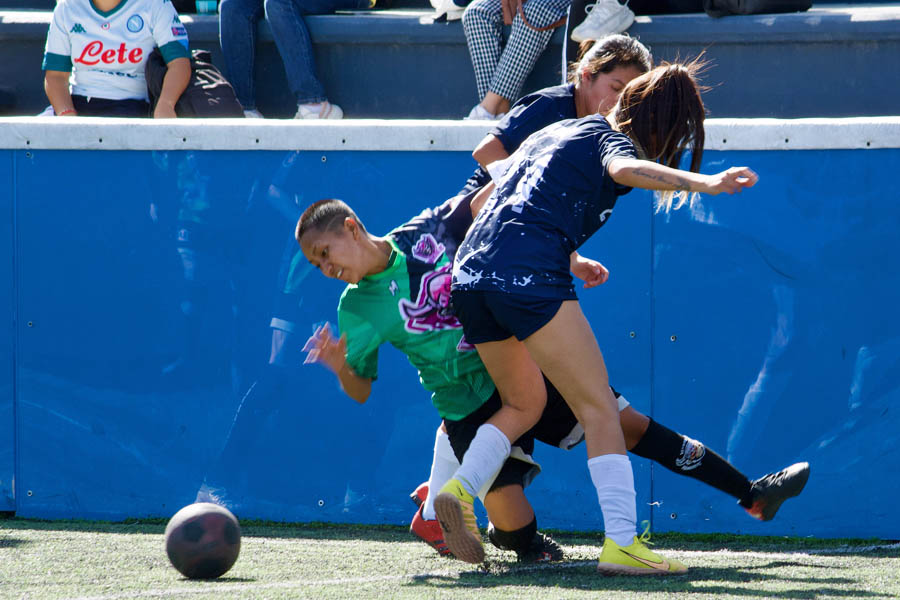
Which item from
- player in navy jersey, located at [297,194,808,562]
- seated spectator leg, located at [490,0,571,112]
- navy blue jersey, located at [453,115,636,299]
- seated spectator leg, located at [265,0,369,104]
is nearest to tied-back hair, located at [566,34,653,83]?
navy blue jersey, located at [453,115,636,299]

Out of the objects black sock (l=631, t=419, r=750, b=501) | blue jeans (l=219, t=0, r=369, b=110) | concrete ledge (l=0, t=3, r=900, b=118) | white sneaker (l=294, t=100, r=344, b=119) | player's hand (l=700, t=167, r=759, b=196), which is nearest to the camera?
player's hand (l=700, t=167, r=759, b=196)

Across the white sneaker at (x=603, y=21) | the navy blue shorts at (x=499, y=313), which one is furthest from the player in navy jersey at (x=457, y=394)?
the white sneaker at (x=603, y=21)

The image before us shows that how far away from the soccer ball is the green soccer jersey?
2.18ft

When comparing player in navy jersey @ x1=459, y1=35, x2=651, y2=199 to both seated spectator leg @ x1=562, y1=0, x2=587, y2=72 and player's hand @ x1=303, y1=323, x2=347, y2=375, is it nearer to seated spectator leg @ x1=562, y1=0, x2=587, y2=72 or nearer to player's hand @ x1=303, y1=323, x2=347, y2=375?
player's hand @ x1=303, y1=323, x2=347, y2=375

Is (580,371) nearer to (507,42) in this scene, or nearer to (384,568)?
(384,568)

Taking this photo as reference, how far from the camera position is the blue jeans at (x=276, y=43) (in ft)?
21.5

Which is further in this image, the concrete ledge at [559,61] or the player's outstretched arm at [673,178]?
Answer: the concrete ledge at [559,61]

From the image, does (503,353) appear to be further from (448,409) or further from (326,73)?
(326,73)

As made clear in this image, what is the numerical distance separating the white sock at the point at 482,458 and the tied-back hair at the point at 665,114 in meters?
0.98

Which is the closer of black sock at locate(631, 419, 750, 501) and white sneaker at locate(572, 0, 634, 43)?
black sock at locate(631, 419, 750, 501)

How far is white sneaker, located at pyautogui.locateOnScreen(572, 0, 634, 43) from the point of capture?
236 inches

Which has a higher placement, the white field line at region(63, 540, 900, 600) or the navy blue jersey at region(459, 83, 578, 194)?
the navy blue jersey at region(459, 83, 578, 194)

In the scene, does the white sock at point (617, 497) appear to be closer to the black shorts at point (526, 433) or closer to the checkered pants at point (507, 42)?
the black shorts at point (526, 433)

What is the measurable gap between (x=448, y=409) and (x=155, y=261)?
1507 millimetres
